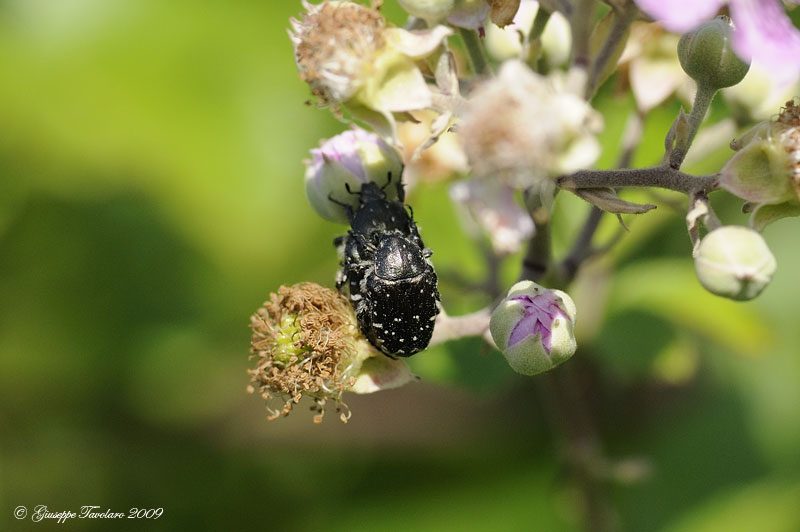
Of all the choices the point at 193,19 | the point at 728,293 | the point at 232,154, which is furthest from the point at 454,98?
the point at 193,19

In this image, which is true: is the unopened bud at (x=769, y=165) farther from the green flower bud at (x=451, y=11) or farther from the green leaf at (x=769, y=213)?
the green flower bud at (x=451, y=11)

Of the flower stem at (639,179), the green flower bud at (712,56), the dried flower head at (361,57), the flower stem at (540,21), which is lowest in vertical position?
the flower stem at (639,179)

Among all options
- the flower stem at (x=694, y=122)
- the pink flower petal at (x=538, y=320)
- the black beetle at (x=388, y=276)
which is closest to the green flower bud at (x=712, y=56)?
the flower stem at (x=694, y=122)

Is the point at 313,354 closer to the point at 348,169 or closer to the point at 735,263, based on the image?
the point at 348,169

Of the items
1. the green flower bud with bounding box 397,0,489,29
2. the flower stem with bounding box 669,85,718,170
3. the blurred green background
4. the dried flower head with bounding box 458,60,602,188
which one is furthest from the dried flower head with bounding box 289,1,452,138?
the blurred green background

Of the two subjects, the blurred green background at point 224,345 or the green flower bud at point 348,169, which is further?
the blurred green background at point 224,345

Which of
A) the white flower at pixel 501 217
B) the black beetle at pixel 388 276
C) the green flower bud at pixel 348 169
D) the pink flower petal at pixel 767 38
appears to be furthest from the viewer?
the white flower at pixel 501 217

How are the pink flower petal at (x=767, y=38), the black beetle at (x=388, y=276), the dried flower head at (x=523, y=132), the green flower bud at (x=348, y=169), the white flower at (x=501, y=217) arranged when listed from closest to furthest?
the dried flower head at (x=523, y=132)
the pink flower petal at (x=767, y=38)
the black beetle at (x=388, y=276)
the green flower bud at (x=348, y=169)
the white flower at (x=501, y=217)

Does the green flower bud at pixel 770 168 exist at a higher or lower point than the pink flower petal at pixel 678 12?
lower
